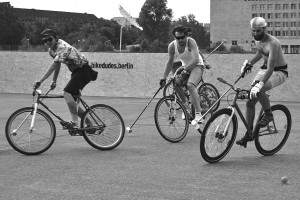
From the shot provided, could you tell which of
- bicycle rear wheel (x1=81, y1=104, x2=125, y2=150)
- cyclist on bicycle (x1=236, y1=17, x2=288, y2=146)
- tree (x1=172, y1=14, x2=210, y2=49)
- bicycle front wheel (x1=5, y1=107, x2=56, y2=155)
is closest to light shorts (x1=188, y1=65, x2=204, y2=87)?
bicycle rear wheel (x1=81, y1=104, x2=125, y2=150)

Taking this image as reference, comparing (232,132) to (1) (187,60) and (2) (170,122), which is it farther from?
(1) (187,60)

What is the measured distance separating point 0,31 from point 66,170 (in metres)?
115

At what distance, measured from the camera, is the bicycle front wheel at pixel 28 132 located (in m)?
6.98

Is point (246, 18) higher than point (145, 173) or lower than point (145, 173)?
higher

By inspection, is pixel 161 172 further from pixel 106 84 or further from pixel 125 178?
pixel 106 84

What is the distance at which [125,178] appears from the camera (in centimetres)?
550

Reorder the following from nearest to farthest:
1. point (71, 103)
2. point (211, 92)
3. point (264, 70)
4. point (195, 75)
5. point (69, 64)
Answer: point (264, 70)
point (71, 103)
point (69, 64)
point (195, 75)
point (211, 92)

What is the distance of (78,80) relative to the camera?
293 inches

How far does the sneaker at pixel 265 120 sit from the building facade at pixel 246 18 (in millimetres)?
135167

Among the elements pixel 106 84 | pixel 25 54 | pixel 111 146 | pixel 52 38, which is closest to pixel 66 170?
pixel 111 146

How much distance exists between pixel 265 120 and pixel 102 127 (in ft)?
7.17

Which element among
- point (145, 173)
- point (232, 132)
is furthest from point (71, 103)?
point (232, 132)

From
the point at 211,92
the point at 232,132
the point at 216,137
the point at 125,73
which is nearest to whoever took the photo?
the point at 216,137

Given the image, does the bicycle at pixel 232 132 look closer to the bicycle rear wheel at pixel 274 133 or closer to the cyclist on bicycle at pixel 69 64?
the bicycle rear wheel at pixel 274 133
